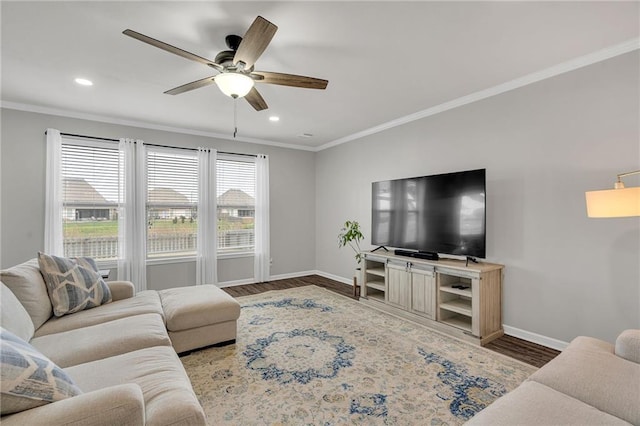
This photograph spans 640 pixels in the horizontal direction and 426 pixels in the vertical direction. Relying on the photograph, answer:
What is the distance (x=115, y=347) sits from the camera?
5.93 feet

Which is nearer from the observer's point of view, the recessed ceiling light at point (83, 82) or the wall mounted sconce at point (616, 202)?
the wall mounted sconce at point (616, 202)

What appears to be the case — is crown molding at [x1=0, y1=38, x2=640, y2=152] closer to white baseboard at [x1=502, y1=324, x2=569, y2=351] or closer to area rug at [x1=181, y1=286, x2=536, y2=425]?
white baseboard at [x1=502, y1=324, x2=569, y2=351]

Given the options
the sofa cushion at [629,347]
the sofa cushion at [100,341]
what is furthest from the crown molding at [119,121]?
the sofa cushion at [629,347]

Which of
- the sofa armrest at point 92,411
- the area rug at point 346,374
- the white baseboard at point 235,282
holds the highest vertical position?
the sofa armrest at point 92,411

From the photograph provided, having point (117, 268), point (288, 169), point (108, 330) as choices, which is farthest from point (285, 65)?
point (117, 268)

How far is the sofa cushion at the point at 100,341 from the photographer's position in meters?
1.70

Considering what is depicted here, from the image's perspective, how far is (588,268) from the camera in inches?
101

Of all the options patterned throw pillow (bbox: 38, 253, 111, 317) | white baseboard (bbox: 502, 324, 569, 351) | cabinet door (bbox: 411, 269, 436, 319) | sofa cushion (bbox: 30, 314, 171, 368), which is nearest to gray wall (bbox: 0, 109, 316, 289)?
patterned throw pillow (bbox: 38, 253, 111, 317)

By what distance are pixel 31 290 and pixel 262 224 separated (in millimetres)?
3504

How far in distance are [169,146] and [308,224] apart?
2.90 metres

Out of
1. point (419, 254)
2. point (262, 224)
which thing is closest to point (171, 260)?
point (262, 224)

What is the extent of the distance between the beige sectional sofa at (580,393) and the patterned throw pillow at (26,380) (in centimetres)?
160

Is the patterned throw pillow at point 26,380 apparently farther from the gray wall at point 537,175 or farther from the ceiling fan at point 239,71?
the gray wall at point 537,175

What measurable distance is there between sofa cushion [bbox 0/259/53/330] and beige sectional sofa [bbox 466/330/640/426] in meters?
2.78
